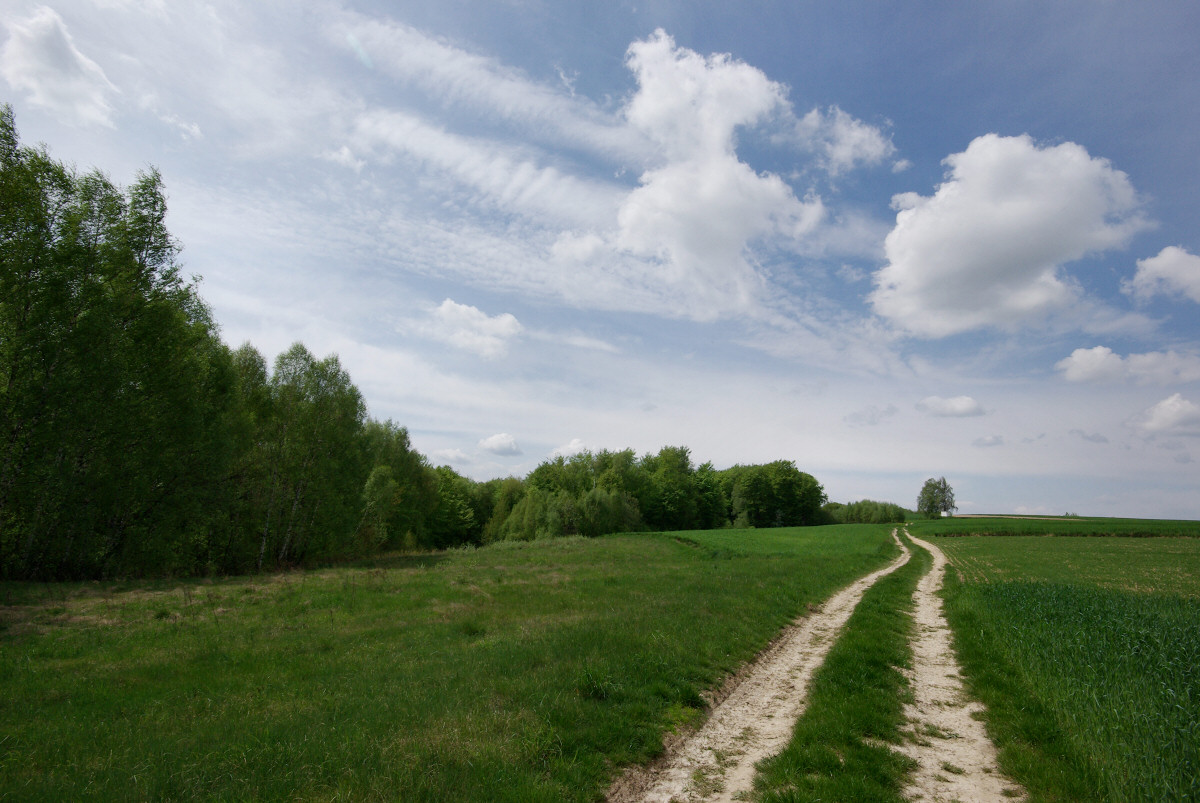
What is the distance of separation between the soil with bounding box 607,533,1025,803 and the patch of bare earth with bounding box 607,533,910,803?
0.01 meters

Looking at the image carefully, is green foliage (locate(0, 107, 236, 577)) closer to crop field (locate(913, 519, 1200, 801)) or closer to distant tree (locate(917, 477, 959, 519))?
crop field (locate(913, 519, 1200, 801))

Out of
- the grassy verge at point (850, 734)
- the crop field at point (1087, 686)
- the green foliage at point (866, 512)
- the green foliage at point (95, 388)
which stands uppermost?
the green foliage at point (95, 388)

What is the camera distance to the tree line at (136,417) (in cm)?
1931

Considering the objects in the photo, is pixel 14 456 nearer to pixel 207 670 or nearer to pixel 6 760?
pixel 207 670

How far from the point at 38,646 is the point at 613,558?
27.7m

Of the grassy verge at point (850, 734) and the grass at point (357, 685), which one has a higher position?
the grassy verge at point (850, 734)

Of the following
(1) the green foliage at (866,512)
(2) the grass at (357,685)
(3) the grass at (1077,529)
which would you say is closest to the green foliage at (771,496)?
(1) the green foliage at (866,512)

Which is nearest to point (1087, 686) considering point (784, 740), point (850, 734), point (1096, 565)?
point (850, 734)

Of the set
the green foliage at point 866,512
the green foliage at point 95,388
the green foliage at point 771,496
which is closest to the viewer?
the green foliage at point 95,388

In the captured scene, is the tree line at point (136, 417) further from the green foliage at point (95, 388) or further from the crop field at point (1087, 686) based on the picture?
the crop field at point (1087, 686)

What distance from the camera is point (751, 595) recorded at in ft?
58.4

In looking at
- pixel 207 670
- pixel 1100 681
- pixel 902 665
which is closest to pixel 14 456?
pixel 207 670

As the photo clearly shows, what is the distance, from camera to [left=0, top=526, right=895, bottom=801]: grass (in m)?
5.81

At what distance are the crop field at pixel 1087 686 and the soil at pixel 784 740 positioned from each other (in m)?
0.47
